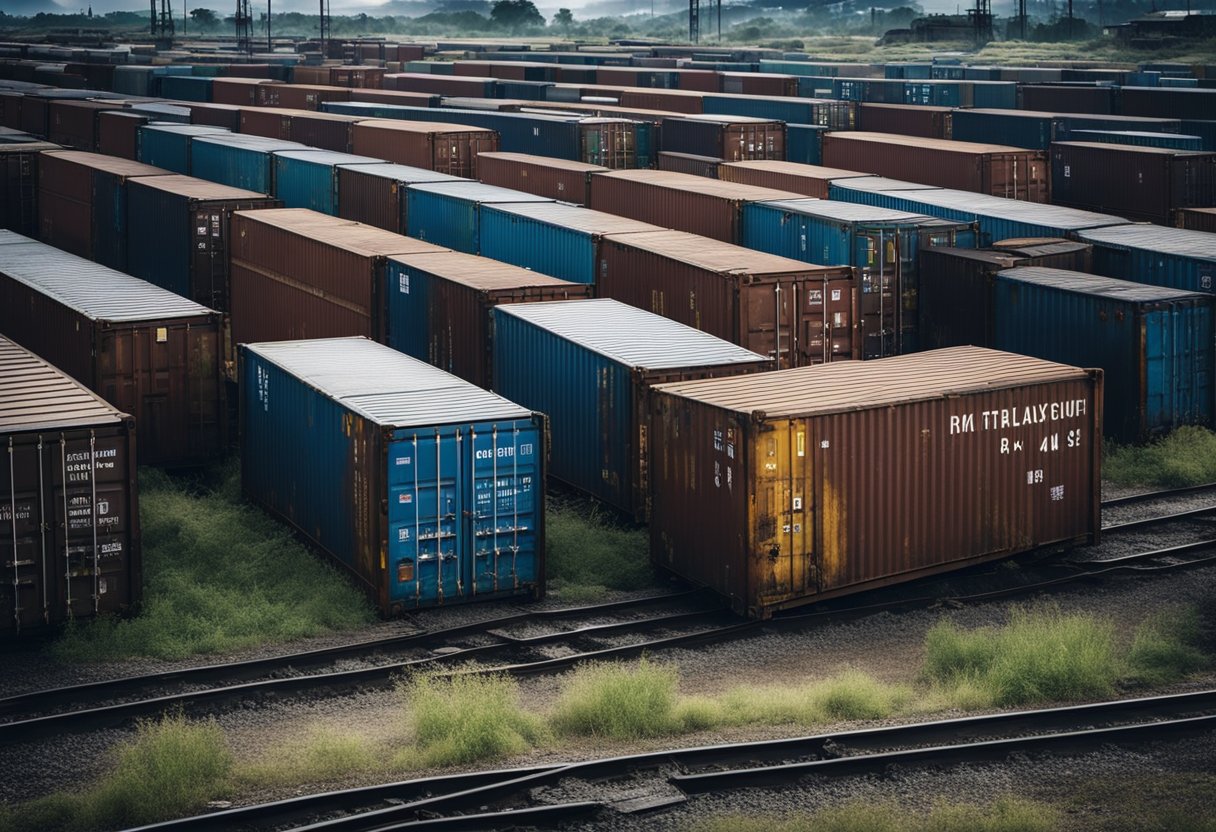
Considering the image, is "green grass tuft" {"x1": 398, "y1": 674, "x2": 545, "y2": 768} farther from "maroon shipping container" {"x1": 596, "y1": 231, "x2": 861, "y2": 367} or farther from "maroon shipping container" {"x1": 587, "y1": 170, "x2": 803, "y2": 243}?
"maroon shipping container" {"x1": 587, "y1": 170, "x2": 803, "y2": 243}

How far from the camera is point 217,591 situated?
2098 cm

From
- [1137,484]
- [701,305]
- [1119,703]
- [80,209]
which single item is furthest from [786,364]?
[80,209]

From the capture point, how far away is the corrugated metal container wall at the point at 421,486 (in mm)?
19625

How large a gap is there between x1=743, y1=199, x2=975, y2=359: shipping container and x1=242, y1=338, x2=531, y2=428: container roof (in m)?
10.5

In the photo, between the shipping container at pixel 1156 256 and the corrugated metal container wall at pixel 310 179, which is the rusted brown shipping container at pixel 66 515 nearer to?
the shipping container at pixel 1156 256

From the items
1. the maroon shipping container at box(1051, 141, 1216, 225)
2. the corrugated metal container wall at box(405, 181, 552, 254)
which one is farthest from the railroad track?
the maroon shipping container at box(1051, 141, 1216, 225)

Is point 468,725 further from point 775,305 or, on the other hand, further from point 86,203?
point 86,203

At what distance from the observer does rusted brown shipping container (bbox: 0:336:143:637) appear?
60.9ft

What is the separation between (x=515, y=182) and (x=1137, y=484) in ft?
73.2

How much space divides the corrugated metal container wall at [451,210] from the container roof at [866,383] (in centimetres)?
1366

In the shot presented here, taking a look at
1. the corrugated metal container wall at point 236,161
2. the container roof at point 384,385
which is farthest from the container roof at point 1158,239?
the corrugated metal container wall at point 236,161

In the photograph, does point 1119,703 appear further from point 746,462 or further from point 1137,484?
point 1137,484

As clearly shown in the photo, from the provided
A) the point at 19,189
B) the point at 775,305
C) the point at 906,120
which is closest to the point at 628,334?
the point at 775,305

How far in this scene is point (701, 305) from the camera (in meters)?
27.2
